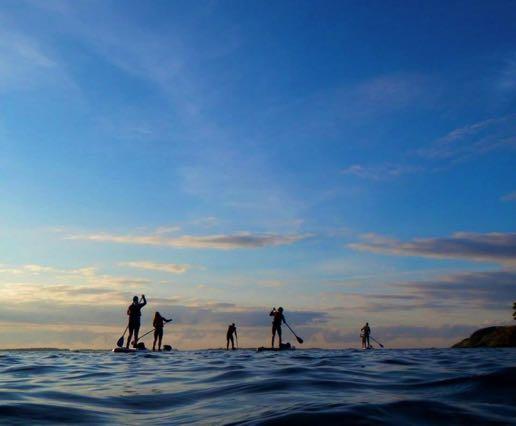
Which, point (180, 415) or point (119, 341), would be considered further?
point (119, 341)

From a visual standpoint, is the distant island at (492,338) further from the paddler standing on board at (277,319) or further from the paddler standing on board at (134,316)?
the paddler standing on board at (134,316)

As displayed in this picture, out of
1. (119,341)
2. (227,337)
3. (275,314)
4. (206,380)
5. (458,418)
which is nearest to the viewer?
(458,418)

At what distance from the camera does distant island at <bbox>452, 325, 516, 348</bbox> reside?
185ft

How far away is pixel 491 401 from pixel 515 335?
60166mm

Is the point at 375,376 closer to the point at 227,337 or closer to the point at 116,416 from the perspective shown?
the point at 116,416

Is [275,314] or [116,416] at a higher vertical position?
[275,314]

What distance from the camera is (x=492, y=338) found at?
5934cm

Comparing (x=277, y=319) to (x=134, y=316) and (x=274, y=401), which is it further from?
(x=274, y=401)

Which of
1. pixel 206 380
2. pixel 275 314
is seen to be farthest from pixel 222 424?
pixel 275 314

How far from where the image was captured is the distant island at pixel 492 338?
185ft

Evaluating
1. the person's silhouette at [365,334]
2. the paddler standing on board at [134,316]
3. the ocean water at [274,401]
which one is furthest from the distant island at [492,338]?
the ocean water at [274,401]

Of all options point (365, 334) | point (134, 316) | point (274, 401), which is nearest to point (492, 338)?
point (365, 334)

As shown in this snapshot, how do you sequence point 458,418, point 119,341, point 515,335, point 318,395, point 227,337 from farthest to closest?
point 515,335 < point 227,337 < point 119,341 < point 318,395 < point 458,418

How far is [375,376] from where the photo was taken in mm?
8570
